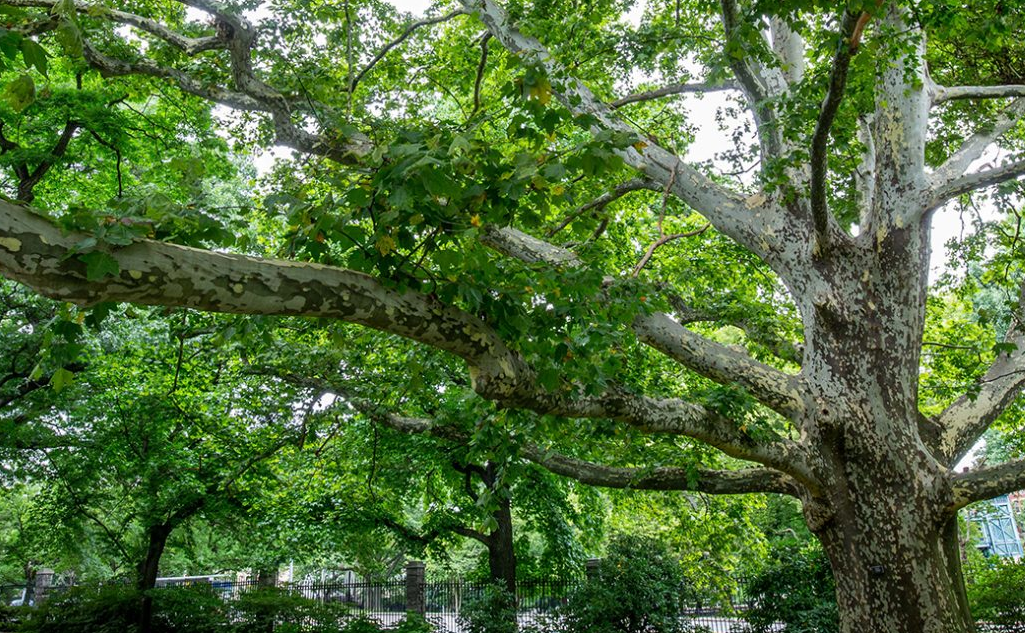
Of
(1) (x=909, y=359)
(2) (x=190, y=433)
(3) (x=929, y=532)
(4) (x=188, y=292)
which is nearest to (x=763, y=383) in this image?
(1) (x=909, y=359)

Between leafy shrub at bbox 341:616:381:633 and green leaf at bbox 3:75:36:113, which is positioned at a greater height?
green leaf at bbox 3:75:36:113

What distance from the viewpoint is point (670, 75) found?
7582mm

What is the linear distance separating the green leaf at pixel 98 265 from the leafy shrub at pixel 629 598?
899 cm

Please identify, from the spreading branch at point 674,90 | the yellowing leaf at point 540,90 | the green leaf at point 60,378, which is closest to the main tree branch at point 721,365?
the spreading branch at point 674,90

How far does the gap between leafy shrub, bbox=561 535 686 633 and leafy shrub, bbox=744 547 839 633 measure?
3.77ft

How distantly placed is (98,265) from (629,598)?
925cm

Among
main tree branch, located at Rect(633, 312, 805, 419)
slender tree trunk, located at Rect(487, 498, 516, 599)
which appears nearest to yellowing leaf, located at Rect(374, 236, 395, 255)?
main tree branch, located at Rect(633, 312, 805, 419)

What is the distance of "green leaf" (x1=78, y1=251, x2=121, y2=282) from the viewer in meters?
2.41

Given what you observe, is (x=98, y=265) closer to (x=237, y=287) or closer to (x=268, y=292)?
(x=237, y=287)

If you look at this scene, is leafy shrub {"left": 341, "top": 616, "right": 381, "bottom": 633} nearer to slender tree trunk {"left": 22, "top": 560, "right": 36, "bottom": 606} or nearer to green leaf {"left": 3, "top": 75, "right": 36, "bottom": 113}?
green leaf {"left": 3, "top": 75, "right": 36, "bottom": 113}

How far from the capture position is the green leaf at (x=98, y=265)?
7.91 ft

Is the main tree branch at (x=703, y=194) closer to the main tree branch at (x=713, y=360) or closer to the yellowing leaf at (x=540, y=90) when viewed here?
the main tree branch at (x=713, y=360)

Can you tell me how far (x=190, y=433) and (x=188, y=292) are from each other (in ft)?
31.2

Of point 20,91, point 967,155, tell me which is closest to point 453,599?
point 967,155
